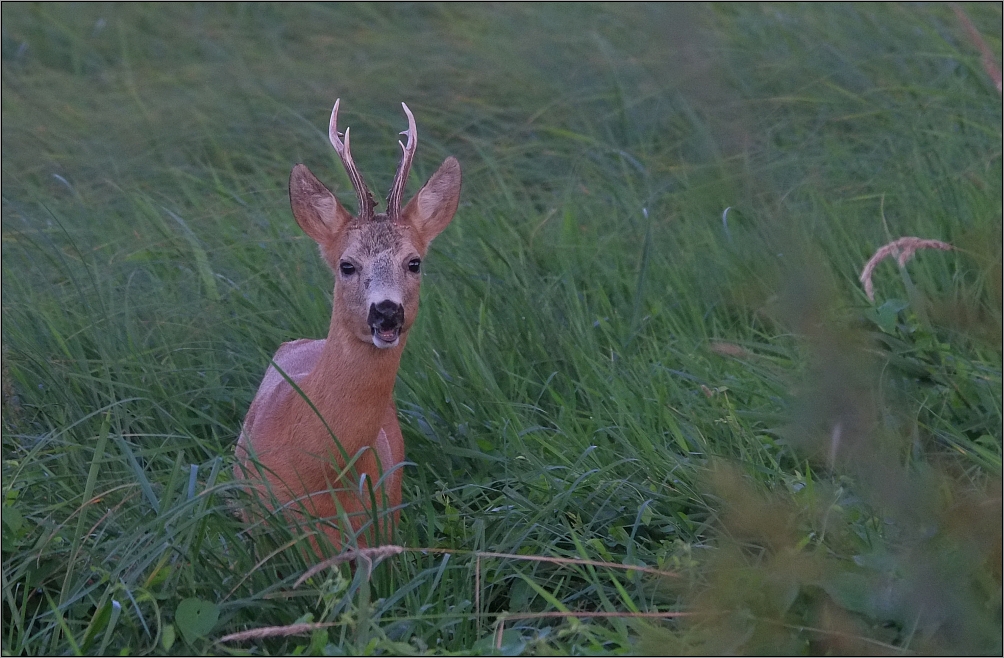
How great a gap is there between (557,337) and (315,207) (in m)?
0.93

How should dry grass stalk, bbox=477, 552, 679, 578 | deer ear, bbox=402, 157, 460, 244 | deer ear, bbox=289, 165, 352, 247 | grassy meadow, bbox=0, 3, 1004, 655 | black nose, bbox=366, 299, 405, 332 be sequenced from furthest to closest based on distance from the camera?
deer ear, bbox=402, 157, 460, 244, deer ear, bbox=289, 165, 352, 247, black nose, bbox=366, 299, 405, 332, dry grass stalk, bbox=477, 552, 679, 578, grassy meadow, bbox=0, 3, 1004, 655

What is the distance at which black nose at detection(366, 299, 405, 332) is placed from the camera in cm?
304

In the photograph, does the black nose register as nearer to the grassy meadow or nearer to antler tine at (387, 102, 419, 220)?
antler tine at (387, 102, 419, 220)

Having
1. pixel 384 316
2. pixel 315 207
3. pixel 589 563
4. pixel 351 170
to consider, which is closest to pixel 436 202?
pixel 315 207

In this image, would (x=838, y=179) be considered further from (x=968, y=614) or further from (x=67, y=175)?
(x=968, y=614)

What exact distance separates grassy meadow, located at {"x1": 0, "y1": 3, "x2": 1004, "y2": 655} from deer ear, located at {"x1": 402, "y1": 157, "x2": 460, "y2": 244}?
454 mm

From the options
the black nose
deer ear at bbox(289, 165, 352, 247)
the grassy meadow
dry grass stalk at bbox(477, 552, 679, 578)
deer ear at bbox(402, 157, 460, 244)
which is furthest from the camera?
deer ear at bbox(402, 157, 460, 244)

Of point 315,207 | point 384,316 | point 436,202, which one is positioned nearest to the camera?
→ point 384,316

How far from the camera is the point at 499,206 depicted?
511 centimetres

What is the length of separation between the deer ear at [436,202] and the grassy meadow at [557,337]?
45 centimetres

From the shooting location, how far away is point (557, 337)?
3984 mm

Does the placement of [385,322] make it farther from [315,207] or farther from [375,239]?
[315,207]

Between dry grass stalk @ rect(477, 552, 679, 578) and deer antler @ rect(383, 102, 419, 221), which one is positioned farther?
deer antler @ rect(383, 102, 419, 221)

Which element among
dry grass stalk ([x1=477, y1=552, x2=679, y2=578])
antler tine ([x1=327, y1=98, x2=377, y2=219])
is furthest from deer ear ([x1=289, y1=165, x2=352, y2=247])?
dry grass stalk ([x1=477, y1=552, x2=679, y2=578])
